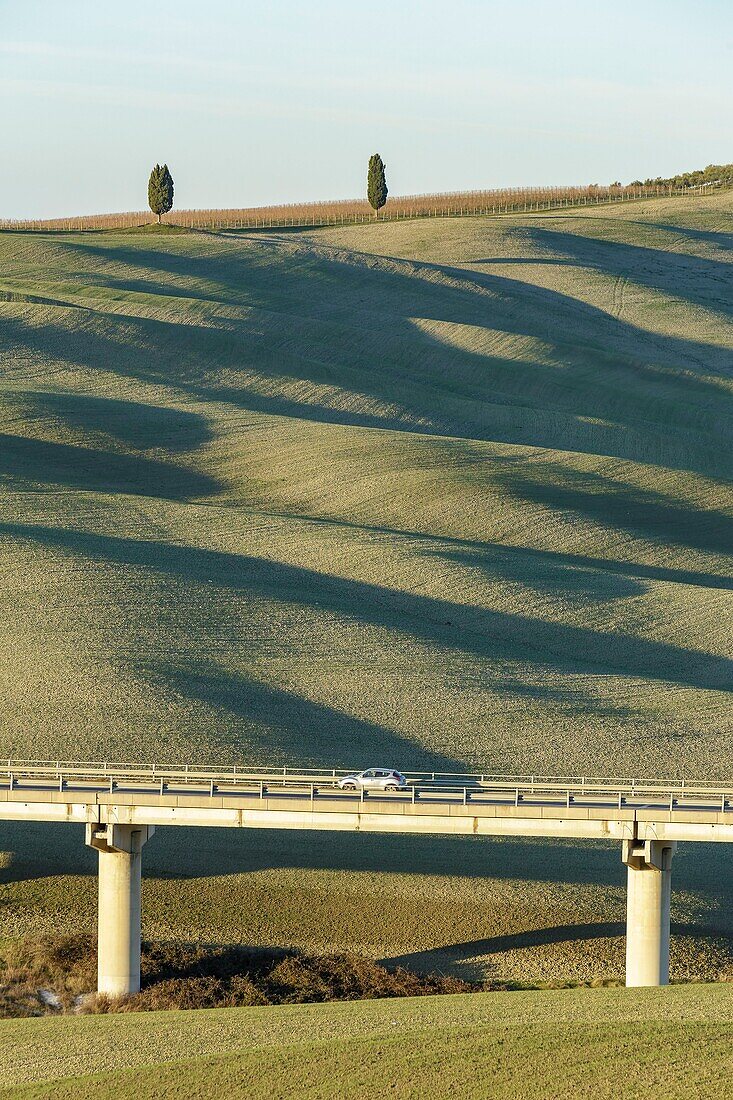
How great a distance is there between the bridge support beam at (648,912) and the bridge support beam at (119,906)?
1226 cm

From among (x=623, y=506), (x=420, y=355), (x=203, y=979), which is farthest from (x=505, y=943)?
(x=420, y=355)

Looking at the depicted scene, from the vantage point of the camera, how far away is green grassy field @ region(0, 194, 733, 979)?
1813 inches

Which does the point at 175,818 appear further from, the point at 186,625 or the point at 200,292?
the point at 200,292

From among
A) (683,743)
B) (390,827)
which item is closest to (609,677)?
(683,743)

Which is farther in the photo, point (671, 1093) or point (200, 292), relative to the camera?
point (200, 292)

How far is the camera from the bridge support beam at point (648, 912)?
38.4 m

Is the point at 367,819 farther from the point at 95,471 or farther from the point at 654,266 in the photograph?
the point at 654,266

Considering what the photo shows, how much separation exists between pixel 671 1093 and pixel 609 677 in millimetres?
37252

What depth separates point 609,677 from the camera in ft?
211

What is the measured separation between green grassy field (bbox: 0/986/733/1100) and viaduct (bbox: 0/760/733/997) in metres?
4.55

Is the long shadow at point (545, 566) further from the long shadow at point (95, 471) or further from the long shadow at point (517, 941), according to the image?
the long shadow at point (517, 941)

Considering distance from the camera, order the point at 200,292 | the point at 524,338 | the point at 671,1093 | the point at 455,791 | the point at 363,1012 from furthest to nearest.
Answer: the point at 200,292 → the point at 524,338 → the point at 455,791 → the point at 363,1012 → the point at 671,1093

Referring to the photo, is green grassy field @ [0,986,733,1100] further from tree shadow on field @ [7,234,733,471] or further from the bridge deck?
tree shadow on field @ [7,234,733,471]

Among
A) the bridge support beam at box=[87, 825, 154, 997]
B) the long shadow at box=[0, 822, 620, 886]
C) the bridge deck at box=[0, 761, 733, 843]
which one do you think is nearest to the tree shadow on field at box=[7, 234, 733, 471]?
the long shadow at box=[0, 822, 620, 886]
